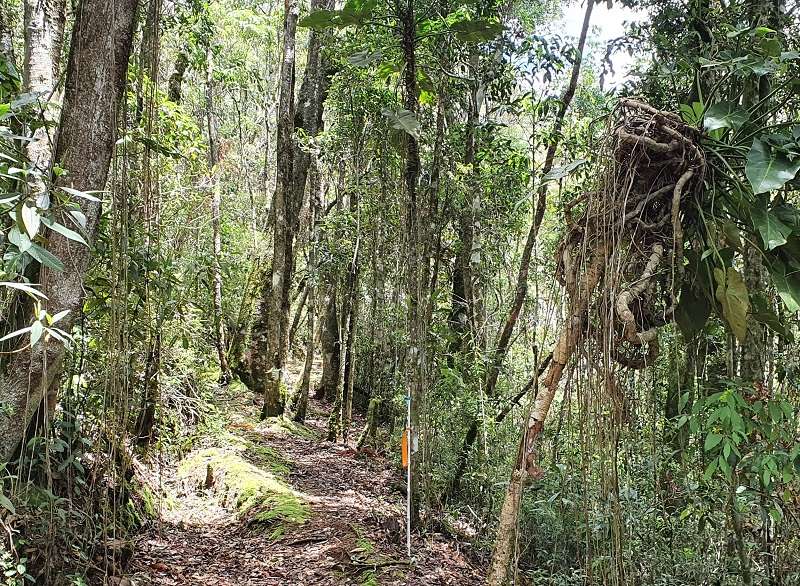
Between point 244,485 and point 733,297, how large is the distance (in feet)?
16.7

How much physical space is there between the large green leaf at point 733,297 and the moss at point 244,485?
4131mm

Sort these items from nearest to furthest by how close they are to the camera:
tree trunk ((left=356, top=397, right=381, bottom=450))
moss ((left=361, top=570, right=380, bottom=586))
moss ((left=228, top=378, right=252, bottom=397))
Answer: moss ((left=361, top=570, right=380, bottom=586)) → tree trunk ((left=356, top=397, right=381, bottom=450)) → moss ((left=228, top=378, right=252, bottom=397))

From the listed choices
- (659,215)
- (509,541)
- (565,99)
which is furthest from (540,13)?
(509,541)

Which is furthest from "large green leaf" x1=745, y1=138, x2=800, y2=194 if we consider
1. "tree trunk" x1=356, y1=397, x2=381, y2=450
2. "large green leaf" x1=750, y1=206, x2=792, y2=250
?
"tree trunk" x1=356, y1=397, x2=381, y2=450

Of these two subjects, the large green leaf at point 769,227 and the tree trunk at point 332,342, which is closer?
the large green leaf at point 769,227

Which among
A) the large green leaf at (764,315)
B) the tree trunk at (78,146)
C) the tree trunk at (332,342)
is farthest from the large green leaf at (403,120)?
the tree trunk at (332,342)

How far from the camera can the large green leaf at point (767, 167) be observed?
204 cm

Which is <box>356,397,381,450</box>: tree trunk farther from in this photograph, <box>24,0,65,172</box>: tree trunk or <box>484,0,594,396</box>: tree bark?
<box>24,0,65,172</box>: tree trunk

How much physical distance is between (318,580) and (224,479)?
231 centimetres

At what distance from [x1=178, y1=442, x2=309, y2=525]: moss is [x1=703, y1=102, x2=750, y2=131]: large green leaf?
4.51 meters

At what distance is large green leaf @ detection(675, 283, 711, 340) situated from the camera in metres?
2.56

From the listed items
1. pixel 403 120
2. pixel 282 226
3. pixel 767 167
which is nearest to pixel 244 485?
pixel 403 120

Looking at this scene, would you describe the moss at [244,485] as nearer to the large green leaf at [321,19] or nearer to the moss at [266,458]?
the moss at [266,458]

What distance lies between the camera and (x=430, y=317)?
634cm
